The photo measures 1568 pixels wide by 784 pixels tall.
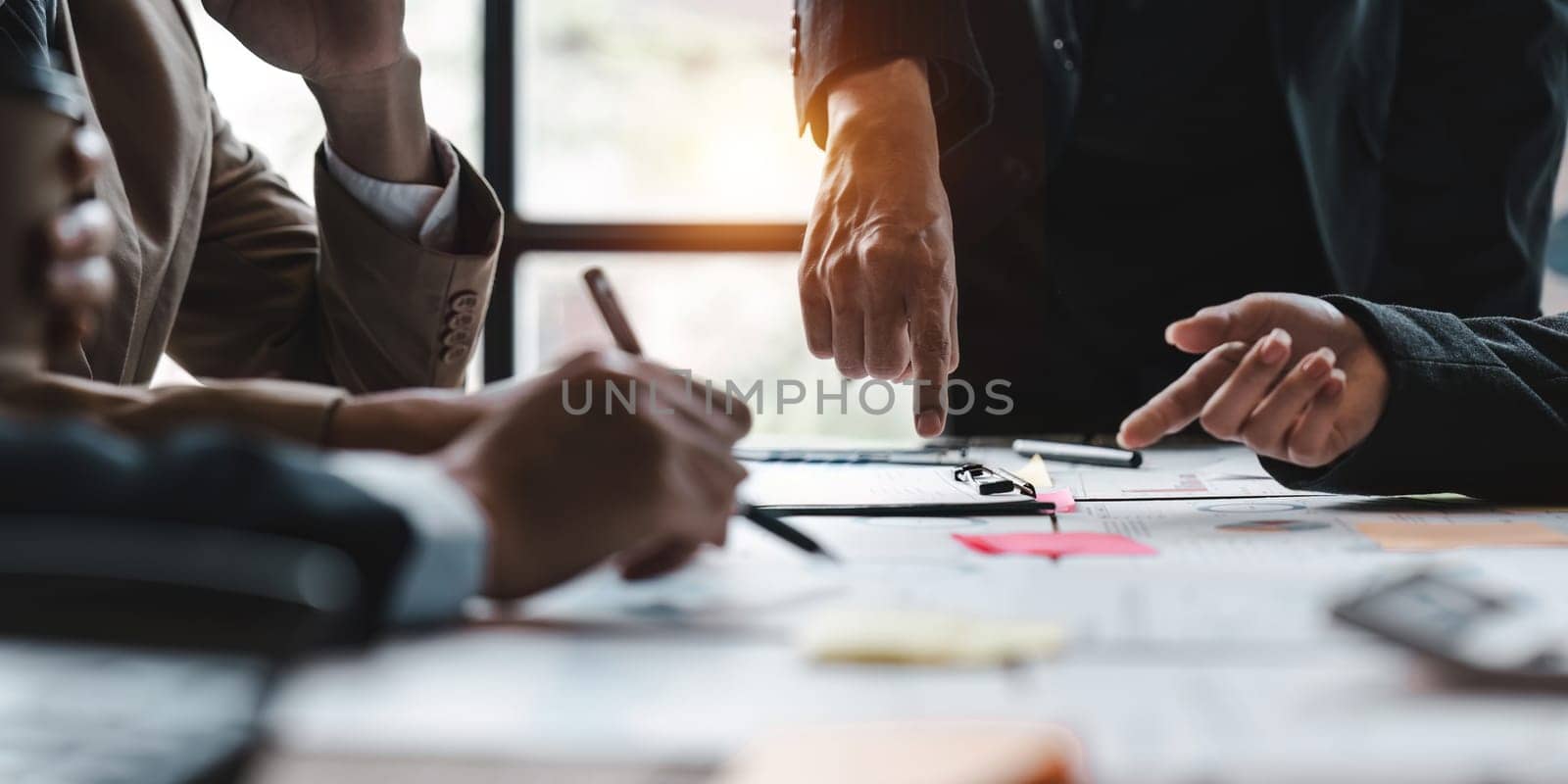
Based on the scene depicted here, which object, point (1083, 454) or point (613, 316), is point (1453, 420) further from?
point (613, 316)

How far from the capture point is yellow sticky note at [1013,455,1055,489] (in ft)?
2.92

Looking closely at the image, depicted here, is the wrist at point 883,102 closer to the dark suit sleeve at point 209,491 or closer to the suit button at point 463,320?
the suit button at point 463,320

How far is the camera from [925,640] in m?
0.39

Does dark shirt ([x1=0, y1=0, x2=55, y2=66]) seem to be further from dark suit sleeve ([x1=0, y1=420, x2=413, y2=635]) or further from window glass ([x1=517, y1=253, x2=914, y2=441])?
window glass ([x1=517, y1=253, x2=914, y2=441])

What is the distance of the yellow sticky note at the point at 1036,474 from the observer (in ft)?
2.92

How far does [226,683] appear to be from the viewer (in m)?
0.32

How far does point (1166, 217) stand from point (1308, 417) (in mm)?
677

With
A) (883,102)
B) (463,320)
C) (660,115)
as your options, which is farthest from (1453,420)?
(660,115)

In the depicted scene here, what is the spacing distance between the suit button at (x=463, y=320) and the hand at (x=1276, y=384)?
752mm

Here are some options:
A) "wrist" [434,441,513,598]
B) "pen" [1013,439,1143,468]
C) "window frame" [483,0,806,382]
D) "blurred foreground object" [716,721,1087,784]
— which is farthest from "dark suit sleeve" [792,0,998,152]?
"window frame" [483,0,806,382]

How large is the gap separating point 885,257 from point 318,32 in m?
0.63

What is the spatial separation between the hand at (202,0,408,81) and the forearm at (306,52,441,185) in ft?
0.06

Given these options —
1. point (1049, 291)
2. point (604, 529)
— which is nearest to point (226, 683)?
point (604, 529)

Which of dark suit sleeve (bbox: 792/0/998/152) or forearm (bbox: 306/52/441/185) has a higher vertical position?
dark suit sleeve (bbox: 792/0/998/152)
